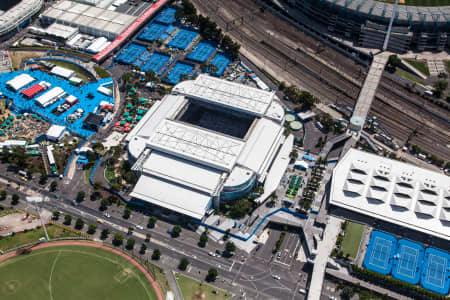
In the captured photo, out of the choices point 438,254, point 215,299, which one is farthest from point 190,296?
point 438,254

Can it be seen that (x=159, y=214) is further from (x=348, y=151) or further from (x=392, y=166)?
(x=392, y=166)

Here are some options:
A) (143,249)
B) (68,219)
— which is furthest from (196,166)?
(68,219)

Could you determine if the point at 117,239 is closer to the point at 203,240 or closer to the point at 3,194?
the point at 203,240

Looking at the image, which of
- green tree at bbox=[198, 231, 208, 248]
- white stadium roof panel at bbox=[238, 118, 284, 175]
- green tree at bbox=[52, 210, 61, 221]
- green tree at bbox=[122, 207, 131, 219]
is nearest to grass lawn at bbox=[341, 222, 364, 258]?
white stadium roof panel at bbox=[238, 118, 284, 175]

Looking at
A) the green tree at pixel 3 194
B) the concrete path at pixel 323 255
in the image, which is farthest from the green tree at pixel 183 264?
the green tree at pixel 3 194

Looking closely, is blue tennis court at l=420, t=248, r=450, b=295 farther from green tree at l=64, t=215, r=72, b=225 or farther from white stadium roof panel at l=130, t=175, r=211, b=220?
green tree at l=64, t=215, r=72, b=225
